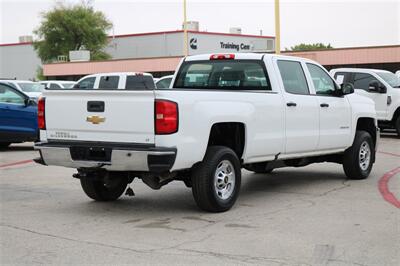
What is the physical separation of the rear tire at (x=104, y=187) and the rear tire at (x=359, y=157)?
380 centimetres

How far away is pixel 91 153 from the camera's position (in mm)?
7148

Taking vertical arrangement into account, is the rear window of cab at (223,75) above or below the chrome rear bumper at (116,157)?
above

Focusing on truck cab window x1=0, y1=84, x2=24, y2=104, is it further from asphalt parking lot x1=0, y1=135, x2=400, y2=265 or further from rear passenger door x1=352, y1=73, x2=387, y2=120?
rear passenger door x1=352, y1=73, x2=387, y2=120

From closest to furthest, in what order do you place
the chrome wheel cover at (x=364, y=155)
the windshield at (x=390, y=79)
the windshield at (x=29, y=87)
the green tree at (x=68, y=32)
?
1. the chrome wheel cover at (x=364, y=155)
2. the windshield at (x=390, y=79)
3. the windshield at (x=29, y=87)
4. the green tree at (x=68, y=32)

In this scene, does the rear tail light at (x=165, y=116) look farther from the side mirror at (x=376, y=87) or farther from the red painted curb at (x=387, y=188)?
the side mirror at (x=376, y=87)

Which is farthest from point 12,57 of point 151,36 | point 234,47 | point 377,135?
point 377,135

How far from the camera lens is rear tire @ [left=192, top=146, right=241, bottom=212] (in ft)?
23.7

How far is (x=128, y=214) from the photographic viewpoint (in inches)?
297

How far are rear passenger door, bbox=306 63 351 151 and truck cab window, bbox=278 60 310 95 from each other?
0.78 feet

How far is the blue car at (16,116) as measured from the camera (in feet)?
47.9

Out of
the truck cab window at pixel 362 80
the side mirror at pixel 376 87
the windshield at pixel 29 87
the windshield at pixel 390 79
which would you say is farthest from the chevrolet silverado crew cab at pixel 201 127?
the windshield at pixel 29 87

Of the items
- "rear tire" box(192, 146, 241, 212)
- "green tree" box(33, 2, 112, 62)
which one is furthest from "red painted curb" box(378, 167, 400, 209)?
"green tree" box(33, 2, 112, 62)

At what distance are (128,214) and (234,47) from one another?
64287 mm

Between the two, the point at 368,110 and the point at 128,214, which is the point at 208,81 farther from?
the point at 368,110
